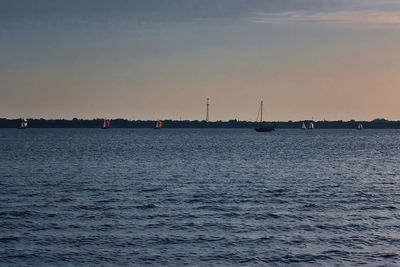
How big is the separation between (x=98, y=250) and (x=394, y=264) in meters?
12.9

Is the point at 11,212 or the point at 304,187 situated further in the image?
the point at 304,187

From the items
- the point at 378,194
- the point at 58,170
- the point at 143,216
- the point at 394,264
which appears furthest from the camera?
the point at 58,170

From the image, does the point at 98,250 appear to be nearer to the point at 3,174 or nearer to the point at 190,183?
the point at 190,183

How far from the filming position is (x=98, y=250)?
22984 mm

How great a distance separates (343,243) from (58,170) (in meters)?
46.8

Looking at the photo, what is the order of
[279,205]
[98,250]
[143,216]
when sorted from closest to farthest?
[98,250]
[143,216]
[279,205]

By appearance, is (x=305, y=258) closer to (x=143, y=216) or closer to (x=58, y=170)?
(x=143, y=216)

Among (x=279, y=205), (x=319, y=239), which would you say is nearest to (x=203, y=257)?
(x=319, y=239)

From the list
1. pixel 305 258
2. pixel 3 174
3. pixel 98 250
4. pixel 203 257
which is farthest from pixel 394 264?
pixel 3 174

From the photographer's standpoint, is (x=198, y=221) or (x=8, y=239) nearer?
(x=8, y=239)

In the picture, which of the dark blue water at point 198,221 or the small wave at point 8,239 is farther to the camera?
the small wave at point 8,239

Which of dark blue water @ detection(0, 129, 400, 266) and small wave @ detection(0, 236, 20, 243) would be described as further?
small wave @ detection(0, 236, 20, 243)

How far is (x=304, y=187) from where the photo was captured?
47156 mm

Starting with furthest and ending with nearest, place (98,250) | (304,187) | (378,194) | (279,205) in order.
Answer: (304,187), (378,194), (279,205), (98,250)
